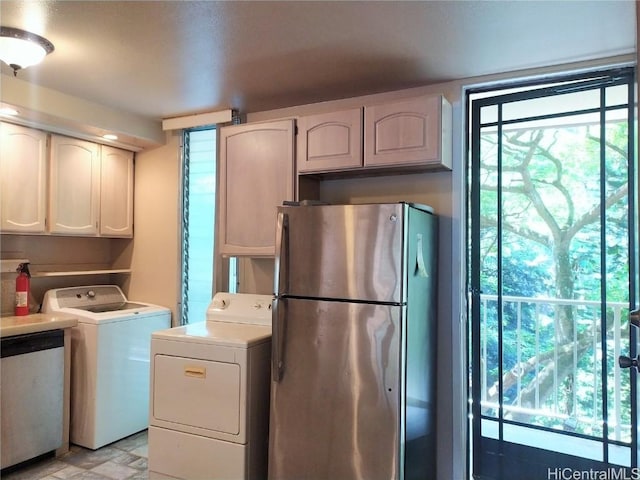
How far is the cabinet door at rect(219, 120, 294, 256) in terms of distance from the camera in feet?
9.17

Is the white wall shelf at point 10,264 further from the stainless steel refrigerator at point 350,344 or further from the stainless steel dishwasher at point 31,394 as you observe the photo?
the stainless steel refrigerator at point 350,344

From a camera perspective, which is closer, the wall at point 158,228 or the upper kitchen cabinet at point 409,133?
the upper kitchen cabinet at point 409,133

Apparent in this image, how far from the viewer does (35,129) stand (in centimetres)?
304

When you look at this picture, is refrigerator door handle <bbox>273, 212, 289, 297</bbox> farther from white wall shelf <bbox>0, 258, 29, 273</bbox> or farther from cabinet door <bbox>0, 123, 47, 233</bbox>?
white wall shelf <bbox>0, 258, 29, 273</bbox>

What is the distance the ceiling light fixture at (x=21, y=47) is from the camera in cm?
206

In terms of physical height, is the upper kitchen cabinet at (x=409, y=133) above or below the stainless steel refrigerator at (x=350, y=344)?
above

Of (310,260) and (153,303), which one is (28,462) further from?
(310,260)

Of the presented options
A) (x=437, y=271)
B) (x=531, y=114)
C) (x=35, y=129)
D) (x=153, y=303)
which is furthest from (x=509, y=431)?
(x=35, y=129)

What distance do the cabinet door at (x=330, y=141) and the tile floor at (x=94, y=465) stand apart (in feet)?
7.02

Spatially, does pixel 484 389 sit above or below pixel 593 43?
below

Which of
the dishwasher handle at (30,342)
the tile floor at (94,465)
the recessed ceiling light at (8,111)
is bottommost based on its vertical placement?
the tile floor at (94,465)

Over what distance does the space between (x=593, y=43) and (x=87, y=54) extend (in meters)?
2.55

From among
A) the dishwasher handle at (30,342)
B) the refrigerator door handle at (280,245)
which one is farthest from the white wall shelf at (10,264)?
the refrigerator door handle at (280,245)

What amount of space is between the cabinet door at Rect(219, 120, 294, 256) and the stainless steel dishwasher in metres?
1.27
